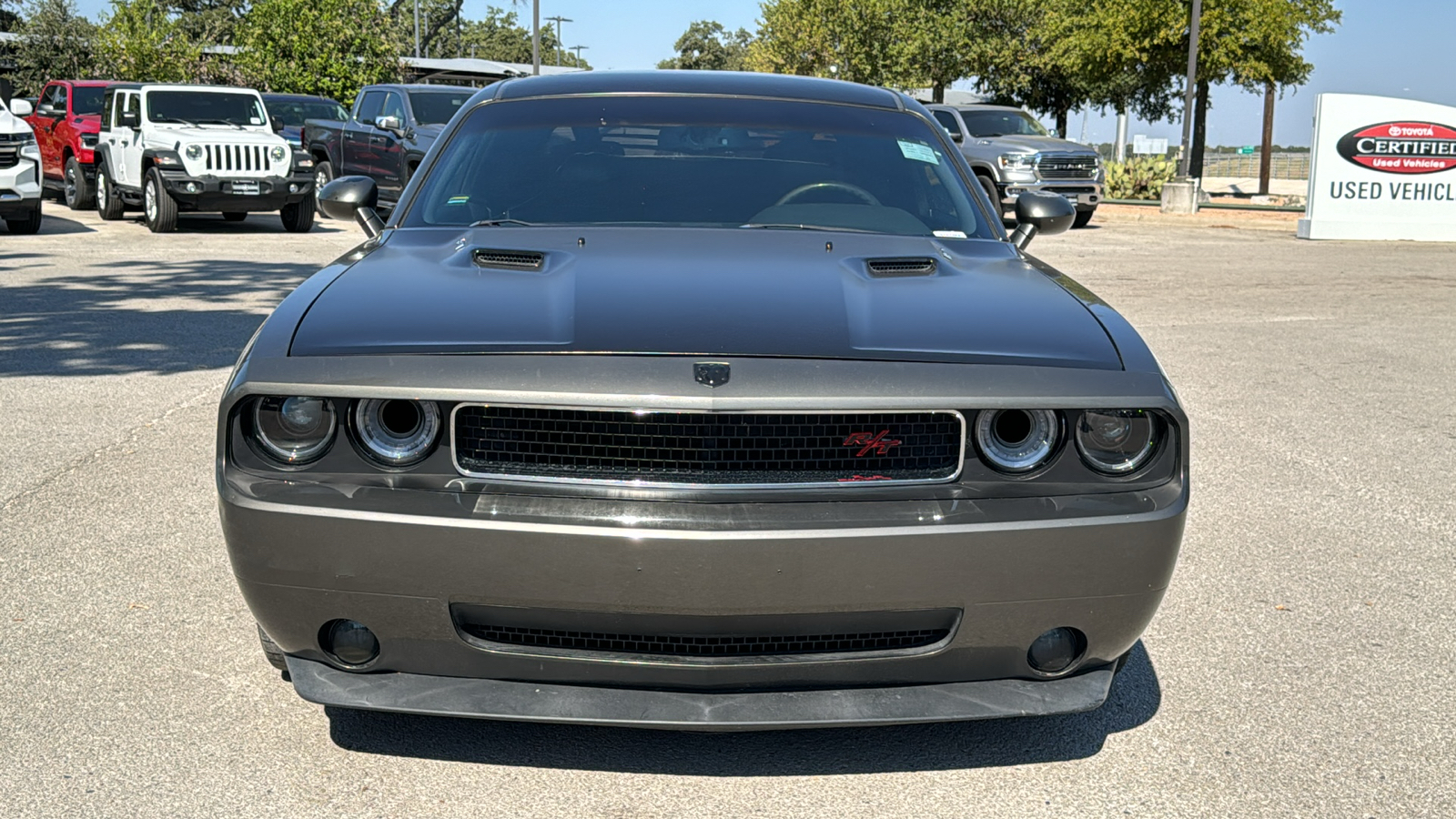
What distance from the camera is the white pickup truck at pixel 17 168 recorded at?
1476 cm

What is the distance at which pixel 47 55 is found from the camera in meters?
45.1

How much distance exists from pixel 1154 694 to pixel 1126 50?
34.8 m

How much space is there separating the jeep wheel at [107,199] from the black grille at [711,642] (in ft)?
55.7

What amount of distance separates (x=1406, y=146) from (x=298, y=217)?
16.5 metres

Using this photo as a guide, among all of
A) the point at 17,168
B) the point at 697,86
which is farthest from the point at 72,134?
the point at 697,86

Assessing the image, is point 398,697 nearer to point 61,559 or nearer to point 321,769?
point 321,769

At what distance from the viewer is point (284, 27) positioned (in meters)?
36.5

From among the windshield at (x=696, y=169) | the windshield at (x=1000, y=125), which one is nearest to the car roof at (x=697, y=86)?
the windshield at (x=696, y=169)

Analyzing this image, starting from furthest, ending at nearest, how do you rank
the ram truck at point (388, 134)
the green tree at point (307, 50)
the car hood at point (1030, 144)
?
1. the green tree at point (307, 50)
2. the car hood at point (1030, 144)
3. the ram truck at point (388, 134)

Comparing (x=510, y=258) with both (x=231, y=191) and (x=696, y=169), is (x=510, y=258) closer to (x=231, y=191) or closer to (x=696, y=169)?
(x=696, y=169)

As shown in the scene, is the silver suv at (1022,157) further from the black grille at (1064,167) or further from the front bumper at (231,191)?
Result: the front bumper at (231,191)

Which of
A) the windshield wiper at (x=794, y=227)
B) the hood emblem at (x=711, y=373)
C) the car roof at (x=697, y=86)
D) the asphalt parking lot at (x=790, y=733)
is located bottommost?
the asphalt parking lot at (x=790, y=733)

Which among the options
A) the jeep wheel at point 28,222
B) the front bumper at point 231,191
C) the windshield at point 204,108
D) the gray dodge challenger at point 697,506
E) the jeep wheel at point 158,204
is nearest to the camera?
the gray dodge challenger at point 697,506

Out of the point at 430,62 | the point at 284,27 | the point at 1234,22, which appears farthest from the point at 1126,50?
the point at 430,62
